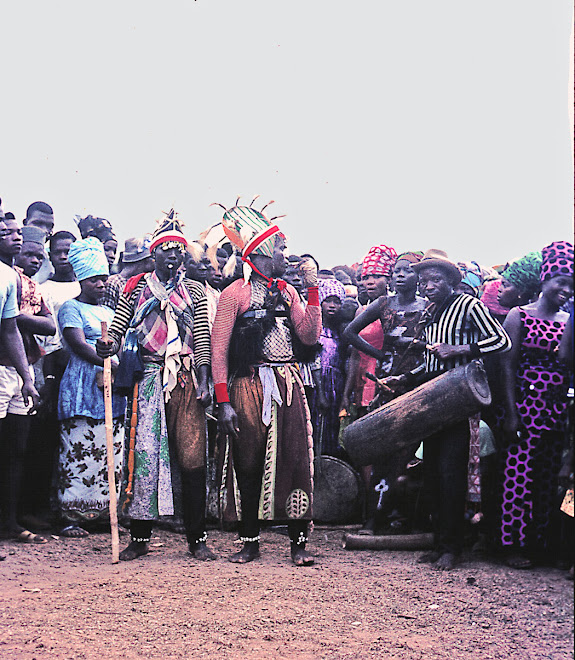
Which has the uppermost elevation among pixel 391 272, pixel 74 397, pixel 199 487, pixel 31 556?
pixel 391 272

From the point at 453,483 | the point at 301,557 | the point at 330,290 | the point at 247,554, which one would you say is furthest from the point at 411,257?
the point at 247,554

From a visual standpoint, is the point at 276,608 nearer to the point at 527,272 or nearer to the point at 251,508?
the point at 251,508

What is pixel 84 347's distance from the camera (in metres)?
6.00

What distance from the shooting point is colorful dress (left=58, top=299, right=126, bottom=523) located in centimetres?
606

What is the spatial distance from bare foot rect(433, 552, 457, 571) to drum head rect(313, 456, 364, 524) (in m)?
1.54

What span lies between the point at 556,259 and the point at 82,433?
377 cm

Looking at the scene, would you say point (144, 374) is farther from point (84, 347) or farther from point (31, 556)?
point (31, 556)

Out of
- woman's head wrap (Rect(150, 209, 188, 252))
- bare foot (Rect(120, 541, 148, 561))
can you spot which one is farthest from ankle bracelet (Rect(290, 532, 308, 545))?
woman's head wrap (Rect(150, 209, 188, 252))

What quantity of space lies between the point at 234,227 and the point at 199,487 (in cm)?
180

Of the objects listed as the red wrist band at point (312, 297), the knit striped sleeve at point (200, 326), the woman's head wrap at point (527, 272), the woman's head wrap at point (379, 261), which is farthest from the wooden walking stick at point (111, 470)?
the woman's head wrap at point (527, 272)

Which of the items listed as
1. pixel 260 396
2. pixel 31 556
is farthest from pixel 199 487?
pixel 31 556

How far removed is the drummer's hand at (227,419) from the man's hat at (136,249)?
225cm

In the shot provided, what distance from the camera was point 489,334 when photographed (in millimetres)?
4914

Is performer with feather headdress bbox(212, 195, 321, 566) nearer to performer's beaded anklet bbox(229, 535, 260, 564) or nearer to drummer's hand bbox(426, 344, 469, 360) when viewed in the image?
performer's beaded anklet bbox(229, 535, 260, 564)
